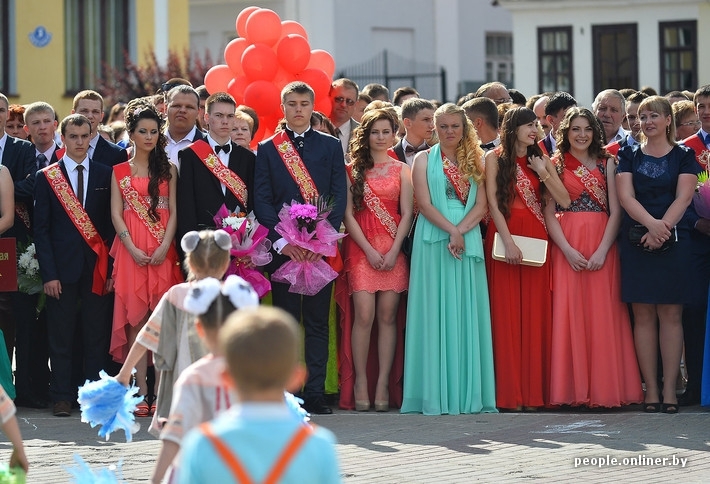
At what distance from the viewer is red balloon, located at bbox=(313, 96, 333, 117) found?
39.0ft

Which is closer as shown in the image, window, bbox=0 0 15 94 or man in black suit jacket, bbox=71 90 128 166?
man in black suit jacket, bbox=71 90 128 166

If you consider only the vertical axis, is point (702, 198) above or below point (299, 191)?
below

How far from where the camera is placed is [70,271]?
9.77 meters

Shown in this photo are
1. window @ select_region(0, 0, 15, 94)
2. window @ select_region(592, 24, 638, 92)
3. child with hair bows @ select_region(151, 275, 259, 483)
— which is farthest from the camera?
window @ select_region(592, 24, 638, 92)

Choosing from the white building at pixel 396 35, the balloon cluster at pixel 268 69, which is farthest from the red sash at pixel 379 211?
the white building at pixel 396 35

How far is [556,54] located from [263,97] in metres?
24.2

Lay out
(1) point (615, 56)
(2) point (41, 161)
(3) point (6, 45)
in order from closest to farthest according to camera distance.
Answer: (2) point (41, 161), (3) point (6, 45), (1) point (615, 56)

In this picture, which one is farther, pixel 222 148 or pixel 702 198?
pixel 222 148

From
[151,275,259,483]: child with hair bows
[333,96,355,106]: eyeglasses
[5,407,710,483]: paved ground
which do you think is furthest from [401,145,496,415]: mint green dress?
[151,275,259,483]: child with hair bows

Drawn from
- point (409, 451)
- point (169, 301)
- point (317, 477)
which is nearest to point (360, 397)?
point (409, 451)

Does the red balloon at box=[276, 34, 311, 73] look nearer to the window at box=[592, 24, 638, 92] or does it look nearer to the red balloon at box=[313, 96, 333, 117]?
the red balloon at box=[313, 96, 333, 117]

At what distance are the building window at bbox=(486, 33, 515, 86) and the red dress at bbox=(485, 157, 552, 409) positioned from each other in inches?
1224

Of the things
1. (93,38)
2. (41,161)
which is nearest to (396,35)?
(93,38)

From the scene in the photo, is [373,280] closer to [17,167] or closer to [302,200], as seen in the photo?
[302,200]
